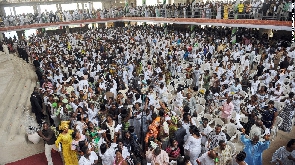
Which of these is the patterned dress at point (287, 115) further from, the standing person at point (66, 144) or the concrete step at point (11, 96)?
the concrete step at point (11, 96)

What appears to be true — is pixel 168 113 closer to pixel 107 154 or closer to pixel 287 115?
pixel 107 154

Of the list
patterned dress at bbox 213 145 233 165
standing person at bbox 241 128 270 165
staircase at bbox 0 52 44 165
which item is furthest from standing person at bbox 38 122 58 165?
standing person at bbox 241 128 270 165

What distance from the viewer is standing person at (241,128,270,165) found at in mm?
4840

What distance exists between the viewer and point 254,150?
4.91m

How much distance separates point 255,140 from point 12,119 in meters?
7.34

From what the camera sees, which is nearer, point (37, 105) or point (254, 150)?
point (254, 150)

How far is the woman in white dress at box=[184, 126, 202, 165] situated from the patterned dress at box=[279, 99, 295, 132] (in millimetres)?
3263

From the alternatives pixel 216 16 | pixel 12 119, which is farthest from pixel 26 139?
pixel 216 16

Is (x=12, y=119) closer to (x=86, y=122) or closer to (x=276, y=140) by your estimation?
(x=86, y=122)

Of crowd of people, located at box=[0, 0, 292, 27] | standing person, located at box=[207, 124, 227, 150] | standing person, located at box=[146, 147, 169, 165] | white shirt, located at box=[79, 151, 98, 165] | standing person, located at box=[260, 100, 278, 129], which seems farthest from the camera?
crowd of people, located at box=[0, 0, 292, 27]

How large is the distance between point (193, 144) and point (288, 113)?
3.51 metres

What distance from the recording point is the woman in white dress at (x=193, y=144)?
197 inches

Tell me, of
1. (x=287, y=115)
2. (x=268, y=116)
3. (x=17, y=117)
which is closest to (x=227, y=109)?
(x=268, y=116)

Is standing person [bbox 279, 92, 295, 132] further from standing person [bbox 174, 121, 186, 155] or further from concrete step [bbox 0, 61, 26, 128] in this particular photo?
concrete step [bbox 0, 61, 26, 128]
